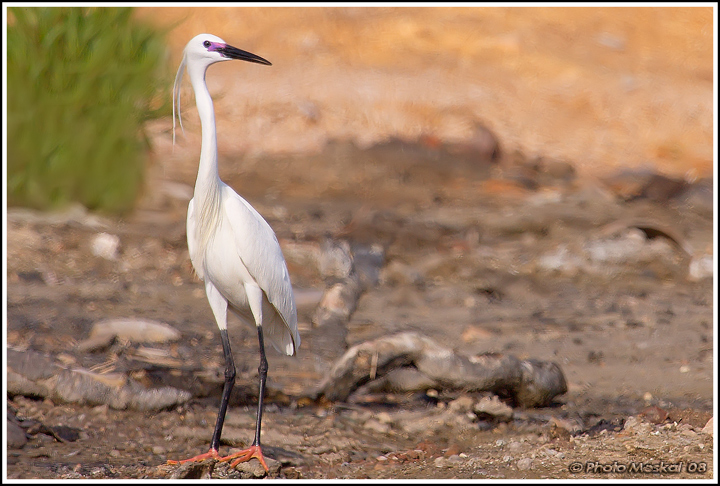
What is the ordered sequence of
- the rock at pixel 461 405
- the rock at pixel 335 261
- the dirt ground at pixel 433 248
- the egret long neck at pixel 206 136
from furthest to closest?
the rock at pixel 335 261 → the rock at pixel 461 405 → the dirt ground at pixel 433 248 → the egret long neck at pixel 206 136

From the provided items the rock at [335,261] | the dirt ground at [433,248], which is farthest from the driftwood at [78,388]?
the rock at [335,261]

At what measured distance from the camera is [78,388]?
4.07 meters

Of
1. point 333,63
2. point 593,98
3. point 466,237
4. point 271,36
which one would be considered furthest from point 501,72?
point 466,237

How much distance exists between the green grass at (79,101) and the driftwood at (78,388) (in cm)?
432

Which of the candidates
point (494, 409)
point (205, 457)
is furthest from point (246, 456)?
point (494, 409)

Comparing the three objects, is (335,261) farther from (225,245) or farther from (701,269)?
(225,245)

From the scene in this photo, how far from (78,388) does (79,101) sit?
4.63 metres

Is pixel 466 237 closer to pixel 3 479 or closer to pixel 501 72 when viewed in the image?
pixel 3 479

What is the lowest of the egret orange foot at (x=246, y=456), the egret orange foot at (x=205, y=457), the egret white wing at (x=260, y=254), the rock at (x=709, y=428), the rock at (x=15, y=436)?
the rock at (x=15, y=436)

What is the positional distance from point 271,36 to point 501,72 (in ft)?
15.1

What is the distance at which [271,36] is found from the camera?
16.0 metres

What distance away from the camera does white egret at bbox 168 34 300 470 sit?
138 inches

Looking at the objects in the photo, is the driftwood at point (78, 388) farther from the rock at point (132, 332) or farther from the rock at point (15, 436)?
the rock at point (132, 332)

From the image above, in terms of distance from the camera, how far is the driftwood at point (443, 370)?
4.30 m
